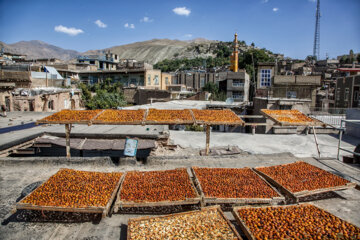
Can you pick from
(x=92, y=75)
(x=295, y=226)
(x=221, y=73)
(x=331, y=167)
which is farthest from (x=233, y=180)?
(x=221, y=73)

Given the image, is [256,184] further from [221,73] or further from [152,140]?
[221,73]

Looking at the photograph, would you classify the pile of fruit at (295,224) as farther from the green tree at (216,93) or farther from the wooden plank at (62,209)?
the green tree at (216,93)

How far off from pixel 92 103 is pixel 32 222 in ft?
81.3

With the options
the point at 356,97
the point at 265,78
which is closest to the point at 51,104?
the point at 265,78

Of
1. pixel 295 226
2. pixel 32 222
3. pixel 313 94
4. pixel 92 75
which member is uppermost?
pixel 92 75

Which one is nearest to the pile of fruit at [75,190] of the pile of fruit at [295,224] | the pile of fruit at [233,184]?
the pile of fruit at [233,184]

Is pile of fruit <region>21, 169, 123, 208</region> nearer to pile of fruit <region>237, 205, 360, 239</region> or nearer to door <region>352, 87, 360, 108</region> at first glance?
pile of fruit <region>237, 205, 360, 239</region>

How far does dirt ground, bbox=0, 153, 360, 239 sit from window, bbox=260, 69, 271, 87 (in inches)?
873

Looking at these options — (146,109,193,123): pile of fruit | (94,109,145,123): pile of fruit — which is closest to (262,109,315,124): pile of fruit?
(146,109,193,123): pile of fruit

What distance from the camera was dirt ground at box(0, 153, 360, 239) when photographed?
432 centimetres

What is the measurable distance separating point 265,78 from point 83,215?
2856 cm

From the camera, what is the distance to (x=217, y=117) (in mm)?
8180

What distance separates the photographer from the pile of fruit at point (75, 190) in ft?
15.3

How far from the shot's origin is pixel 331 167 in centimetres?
774
